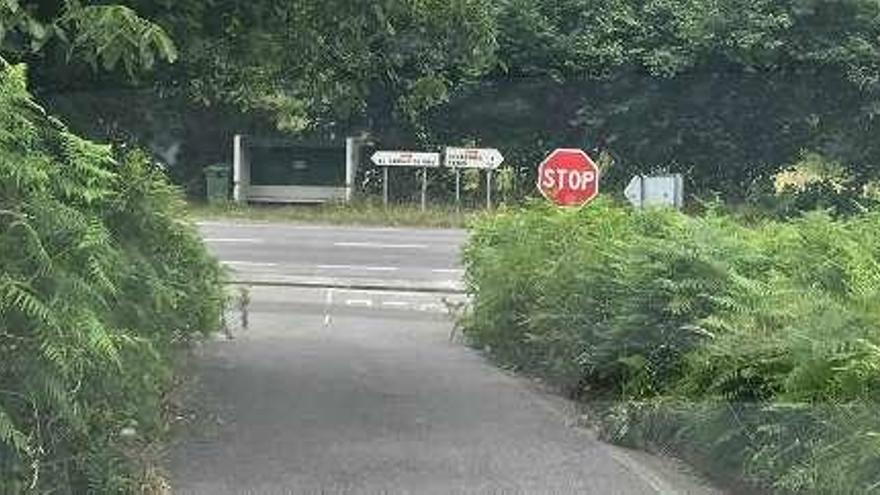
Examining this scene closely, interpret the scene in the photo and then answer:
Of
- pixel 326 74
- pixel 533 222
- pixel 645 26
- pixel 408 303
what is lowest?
pixel 408 303

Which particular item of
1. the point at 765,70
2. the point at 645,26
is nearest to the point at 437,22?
the point at 765,70

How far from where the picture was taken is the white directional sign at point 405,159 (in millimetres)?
21562

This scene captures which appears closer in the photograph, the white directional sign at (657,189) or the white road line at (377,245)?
the white directional sign at (657,189)

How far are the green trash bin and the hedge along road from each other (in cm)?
823

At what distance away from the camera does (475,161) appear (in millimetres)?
19516

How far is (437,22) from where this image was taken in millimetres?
9547

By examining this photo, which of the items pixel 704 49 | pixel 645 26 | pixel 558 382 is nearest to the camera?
pixel 558 382

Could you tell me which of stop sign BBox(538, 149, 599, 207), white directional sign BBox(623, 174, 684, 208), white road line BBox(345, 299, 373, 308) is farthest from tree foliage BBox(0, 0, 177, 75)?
white road line BBox(345, 299, 373, 308)

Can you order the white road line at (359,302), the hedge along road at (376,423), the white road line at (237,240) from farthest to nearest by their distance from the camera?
1. the white road line at (237,240)
2. the white road line at (359,302)
3. the hedge along road at (376,423)

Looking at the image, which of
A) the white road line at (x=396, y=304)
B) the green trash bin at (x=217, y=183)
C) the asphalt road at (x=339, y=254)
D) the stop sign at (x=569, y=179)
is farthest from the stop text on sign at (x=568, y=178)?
the green trash bin at (x=217, y=183)

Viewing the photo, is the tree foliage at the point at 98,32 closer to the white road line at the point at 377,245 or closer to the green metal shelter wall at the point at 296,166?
the green metal shelter wall at the point at 296,166

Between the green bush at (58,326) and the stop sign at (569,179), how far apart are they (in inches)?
312

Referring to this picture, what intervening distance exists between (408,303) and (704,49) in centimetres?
669

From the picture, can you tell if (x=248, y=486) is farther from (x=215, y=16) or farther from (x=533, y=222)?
(x=533, y=222)
